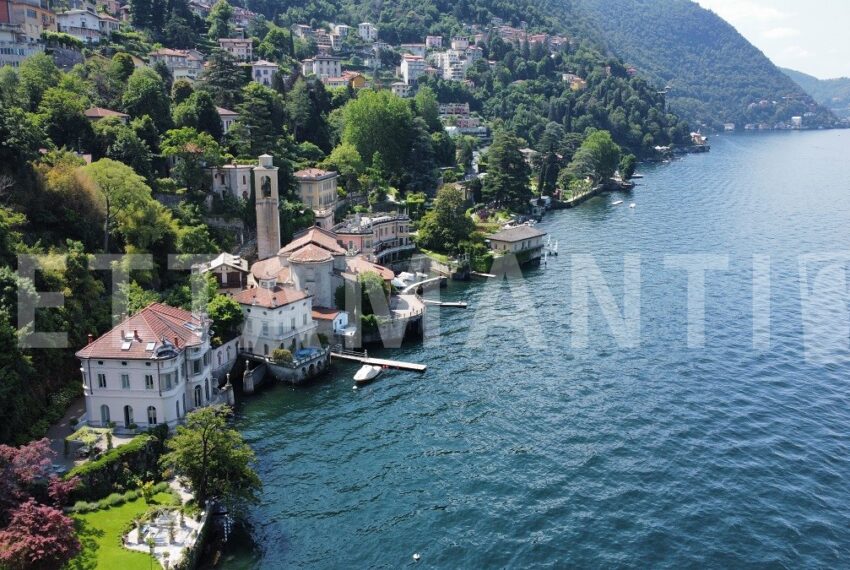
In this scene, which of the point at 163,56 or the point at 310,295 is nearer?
the point at 310,295

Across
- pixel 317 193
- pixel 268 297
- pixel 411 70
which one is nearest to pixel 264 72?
pixel 317 193

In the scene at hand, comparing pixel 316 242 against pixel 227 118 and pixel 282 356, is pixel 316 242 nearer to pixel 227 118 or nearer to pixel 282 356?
pixel 282 356

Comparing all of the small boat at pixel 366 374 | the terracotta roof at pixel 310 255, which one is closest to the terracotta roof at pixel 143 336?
the small boat at pixel 366 374

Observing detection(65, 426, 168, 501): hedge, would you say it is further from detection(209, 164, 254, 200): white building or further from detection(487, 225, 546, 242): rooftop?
detection(487, 225, 546, 242): rooftop

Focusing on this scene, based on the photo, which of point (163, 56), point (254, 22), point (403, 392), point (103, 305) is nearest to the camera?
point (103, 305)

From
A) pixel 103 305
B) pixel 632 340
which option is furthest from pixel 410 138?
pixel 103 305

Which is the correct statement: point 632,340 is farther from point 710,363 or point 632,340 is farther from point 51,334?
point 51,334

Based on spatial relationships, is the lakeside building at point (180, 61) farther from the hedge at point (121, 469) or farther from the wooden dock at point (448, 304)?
the hedge at point (121, 469)
